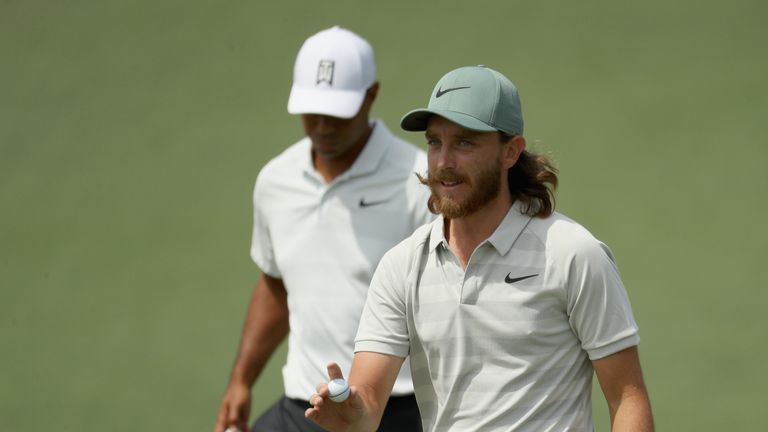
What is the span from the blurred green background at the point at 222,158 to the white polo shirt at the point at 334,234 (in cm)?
158

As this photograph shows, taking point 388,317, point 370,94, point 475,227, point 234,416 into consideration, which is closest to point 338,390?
point 388,317

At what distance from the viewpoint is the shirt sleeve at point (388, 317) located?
3365 mm

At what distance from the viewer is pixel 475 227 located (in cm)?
336

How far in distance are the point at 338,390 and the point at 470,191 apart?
1.90ft

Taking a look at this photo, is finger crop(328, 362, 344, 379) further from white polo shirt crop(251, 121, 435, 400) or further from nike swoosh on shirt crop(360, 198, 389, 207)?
nike swoosh on shirt crop(360, 198, 389, 207)

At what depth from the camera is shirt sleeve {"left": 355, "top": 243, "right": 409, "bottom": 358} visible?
337 cm

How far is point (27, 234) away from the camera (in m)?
6.38

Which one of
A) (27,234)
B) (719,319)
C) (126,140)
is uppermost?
(126,140)

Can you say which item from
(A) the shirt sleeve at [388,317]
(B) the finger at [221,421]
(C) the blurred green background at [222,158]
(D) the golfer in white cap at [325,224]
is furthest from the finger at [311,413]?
(C) the blurred green background at [222,158]

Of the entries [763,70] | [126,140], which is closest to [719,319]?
[763,70]

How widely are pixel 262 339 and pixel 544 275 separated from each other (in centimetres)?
187

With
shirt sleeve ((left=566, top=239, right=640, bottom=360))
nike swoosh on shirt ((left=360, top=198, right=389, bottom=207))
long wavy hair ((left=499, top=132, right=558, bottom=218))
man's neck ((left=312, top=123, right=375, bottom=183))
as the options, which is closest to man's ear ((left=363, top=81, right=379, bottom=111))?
man's neck ((left=312, top=123, right=375, bottom=183))

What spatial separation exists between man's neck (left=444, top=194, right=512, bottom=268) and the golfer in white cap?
1056mm

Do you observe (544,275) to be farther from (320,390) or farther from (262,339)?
(262,339)
